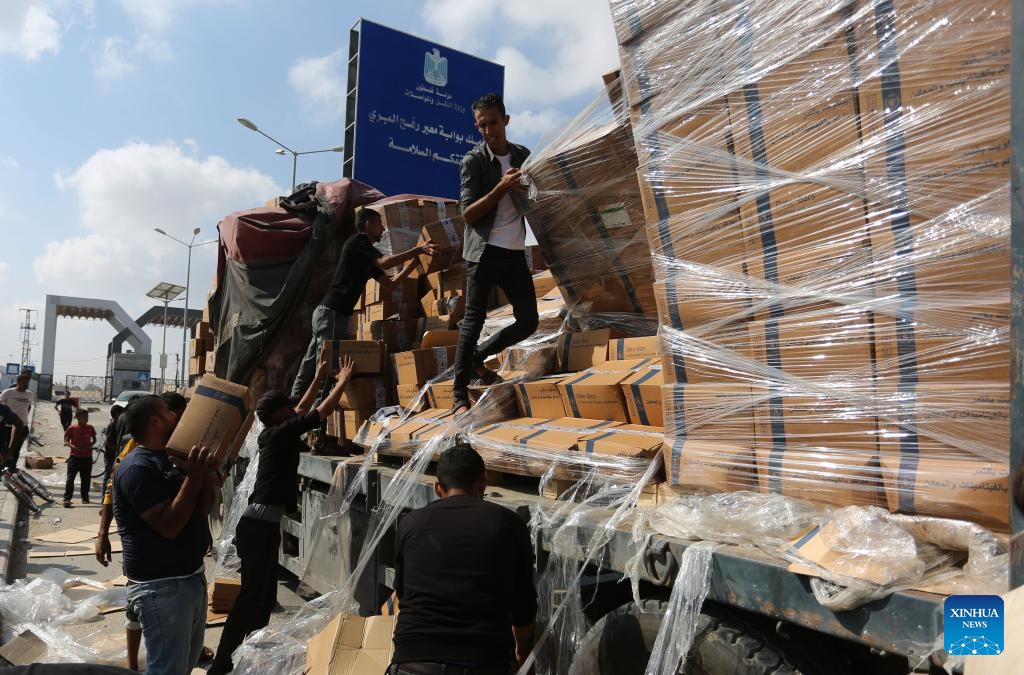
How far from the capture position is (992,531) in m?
1.66

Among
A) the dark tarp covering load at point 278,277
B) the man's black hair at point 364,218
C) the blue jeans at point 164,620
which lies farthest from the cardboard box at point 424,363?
the dark tarp covering load at point 278,277

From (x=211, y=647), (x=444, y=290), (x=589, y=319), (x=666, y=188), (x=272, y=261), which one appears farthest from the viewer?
(x=272, y=261)

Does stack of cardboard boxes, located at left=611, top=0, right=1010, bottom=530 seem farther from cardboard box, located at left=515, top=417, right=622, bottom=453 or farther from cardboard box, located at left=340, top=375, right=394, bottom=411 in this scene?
cardboard box, located at left=340, top=375, right=394, bottom=411

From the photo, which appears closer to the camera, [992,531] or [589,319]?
[992,531]

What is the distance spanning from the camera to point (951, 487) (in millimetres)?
1726

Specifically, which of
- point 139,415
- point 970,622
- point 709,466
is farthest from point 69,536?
point 970,622

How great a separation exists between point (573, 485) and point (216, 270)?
5.23 meters

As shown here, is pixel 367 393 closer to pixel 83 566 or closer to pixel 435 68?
pixel 83 566

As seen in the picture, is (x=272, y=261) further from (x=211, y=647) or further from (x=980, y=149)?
(x=980, y=149)

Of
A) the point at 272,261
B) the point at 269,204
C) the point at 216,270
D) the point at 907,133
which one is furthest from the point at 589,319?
the point at 216,270

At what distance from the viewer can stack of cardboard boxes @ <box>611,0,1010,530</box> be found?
1754mm

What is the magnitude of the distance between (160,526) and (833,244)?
264 cm

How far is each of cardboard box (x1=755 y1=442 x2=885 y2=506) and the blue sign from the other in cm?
1070

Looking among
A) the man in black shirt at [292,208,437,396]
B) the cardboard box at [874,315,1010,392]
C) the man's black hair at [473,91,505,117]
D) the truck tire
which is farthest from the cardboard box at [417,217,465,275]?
the cardboard box at [874,315,1010,392]
